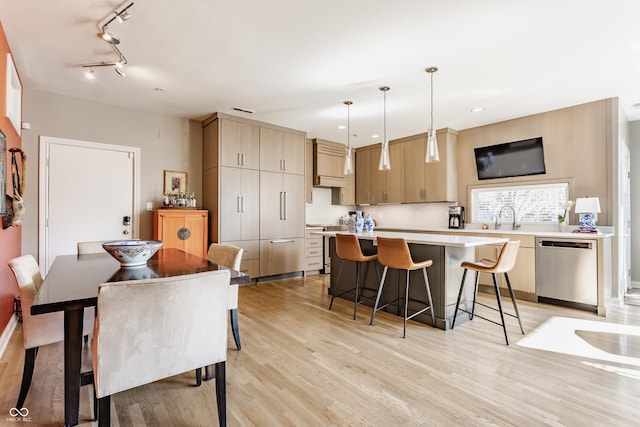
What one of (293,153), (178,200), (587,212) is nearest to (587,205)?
(587,212)

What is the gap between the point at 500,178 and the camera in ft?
15.9

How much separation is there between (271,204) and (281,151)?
0.88 meters

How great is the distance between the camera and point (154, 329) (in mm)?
1379

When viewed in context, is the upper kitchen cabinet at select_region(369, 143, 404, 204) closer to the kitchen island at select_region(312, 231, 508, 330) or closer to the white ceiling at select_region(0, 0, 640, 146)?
the white ceiling at select_region(0, 0, 640, 146)

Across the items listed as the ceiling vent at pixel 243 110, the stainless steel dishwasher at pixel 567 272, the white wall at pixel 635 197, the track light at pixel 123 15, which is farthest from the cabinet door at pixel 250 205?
the white wall at pixel 635 197

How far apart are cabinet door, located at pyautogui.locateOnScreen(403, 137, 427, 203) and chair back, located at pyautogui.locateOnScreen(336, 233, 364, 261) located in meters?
2.64

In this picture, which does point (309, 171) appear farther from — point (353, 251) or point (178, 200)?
point (353, 251)

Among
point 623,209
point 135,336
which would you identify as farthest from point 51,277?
point 623,209

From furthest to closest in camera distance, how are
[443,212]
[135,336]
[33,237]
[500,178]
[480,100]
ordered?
1. [443,212]
2. [500,178]
3. [480,100]
4. [33,237]
5. [135,336]

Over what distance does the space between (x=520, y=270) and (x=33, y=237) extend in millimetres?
5847

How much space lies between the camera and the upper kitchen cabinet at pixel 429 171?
17.3 ft

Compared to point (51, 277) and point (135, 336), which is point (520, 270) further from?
point (51, 277)

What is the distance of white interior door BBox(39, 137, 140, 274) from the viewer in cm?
380

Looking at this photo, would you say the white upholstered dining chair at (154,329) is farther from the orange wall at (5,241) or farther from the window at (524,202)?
the window at (524,202)
